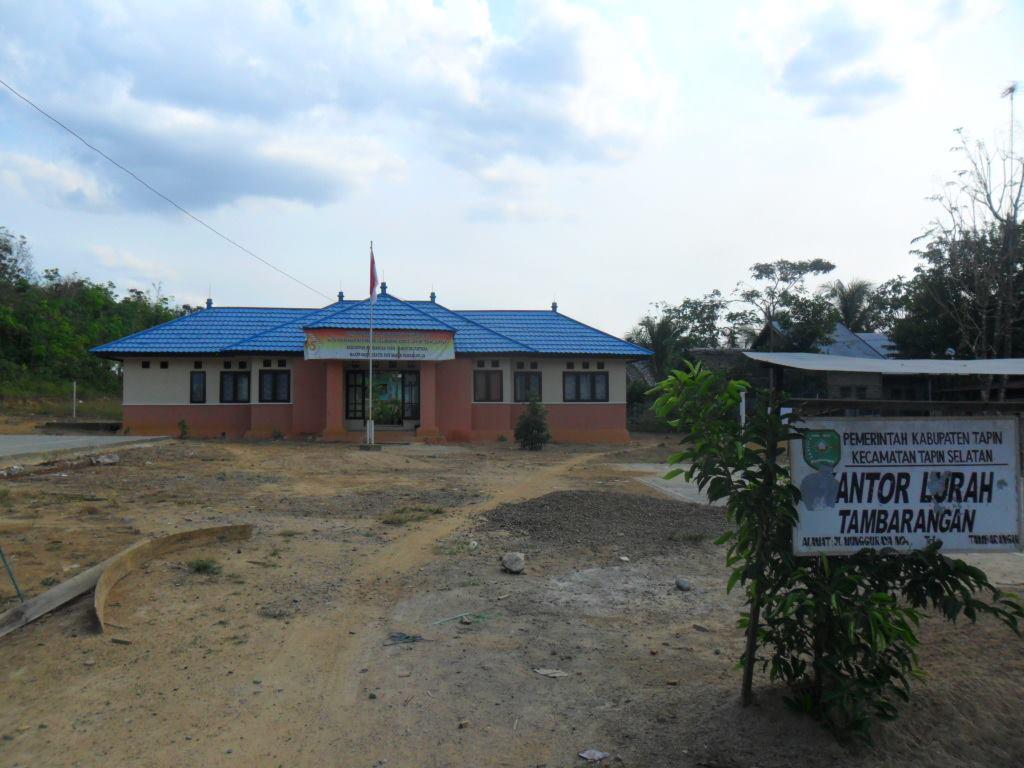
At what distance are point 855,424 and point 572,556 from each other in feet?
14.6

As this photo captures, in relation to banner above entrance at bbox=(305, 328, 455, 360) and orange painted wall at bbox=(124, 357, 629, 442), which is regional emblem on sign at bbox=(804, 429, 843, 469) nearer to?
banner above entrance at bbox=(305, 328, 455, 360)

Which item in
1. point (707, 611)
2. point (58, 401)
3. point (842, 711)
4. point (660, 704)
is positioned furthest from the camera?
point (58, 401)

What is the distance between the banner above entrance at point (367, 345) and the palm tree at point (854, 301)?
114 ft

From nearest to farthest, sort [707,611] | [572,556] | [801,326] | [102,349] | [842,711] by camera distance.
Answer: [842,711], [707,611], [572,556], [102,349], [801,326]

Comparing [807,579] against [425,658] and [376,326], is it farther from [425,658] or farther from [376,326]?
[376,326]

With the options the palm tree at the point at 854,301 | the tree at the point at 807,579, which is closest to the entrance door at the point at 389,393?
the tree at the point at 807,579

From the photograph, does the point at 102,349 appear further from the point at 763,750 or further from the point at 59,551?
the point at 763,750

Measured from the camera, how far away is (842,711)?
3525mm

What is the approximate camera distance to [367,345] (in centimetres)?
2466

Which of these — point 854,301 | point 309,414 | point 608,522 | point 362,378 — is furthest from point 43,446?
point 854,301

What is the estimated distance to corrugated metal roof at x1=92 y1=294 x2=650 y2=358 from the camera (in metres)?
25.9

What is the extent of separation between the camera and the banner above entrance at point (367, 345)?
2459 cm

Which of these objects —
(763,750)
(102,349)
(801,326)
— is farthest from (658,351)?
(763,750)

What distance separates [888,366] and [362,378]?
23429mm
